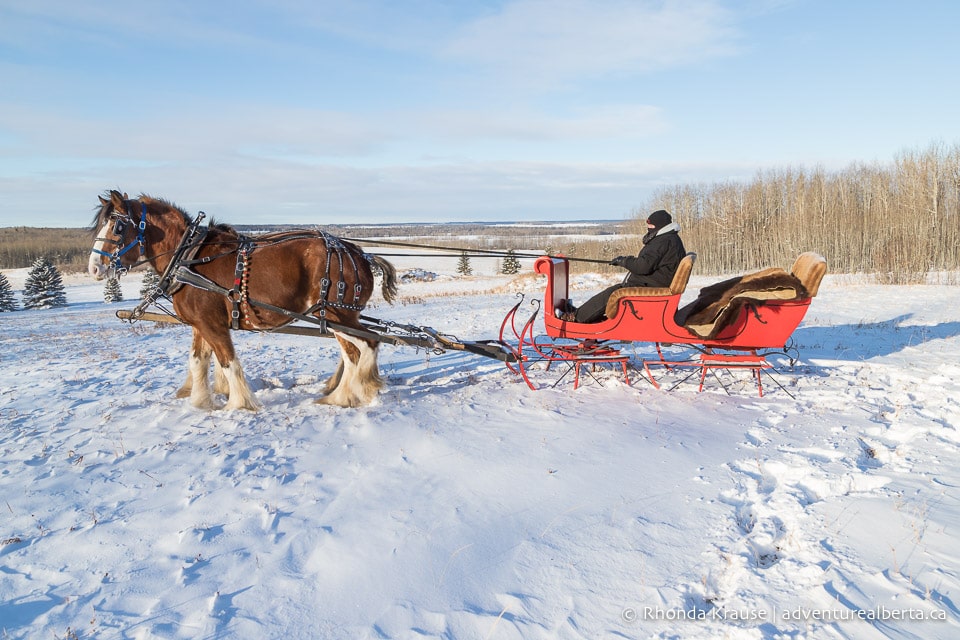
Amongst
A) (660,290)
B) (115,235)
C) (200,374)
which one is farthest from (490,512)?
(115,235)

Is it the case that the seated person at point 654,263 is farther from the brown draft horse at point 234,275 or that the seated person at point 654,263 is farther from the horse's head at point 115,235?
the horse's head at point 115,235

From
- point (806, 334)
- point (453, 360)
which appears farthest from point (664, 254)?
point (806, 334)

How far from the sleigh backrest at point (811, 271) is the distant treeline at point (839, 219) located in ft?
53.6

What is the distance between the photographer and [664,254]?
620cm

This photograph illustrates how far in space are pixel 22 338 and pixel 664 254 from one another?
1288 centimetres

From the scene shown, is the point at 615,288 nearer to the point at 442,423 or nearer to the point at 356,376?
the point at 442,423

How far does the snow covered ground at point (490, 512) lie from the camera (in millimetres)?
2637

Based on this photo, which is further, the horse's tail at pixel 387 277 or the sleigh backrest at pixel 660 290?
the horse's tail at pixel 387 277

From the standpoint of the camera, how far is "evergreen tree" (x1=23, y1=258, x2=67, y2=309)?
1166 inches

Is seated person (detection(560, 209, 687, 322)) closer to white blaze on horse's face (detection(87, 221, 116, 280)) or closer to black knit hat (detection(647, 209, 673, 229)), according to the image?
black knit hat (detection(647, 209, 673, 229))

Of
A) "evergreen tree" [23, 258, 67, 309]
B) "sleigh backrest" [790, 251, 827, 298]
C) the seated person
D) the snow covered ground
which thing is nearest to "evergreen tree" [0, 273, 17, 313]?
"evergreen tree" [23, 258, 67, 309]

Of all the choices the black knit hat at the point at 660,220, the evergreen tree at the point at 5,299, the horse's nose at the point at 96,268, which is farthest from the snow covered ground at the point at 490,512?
the evergreen tree at the point at 5,299

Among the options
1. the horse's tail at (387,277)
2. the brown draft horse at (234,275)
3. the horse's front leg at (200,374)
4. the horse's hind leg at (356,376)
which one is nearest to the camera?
the brown draft horse at (234,275)

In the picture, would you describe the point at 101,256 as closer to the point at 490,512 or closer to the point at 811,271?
the point at 490,512
